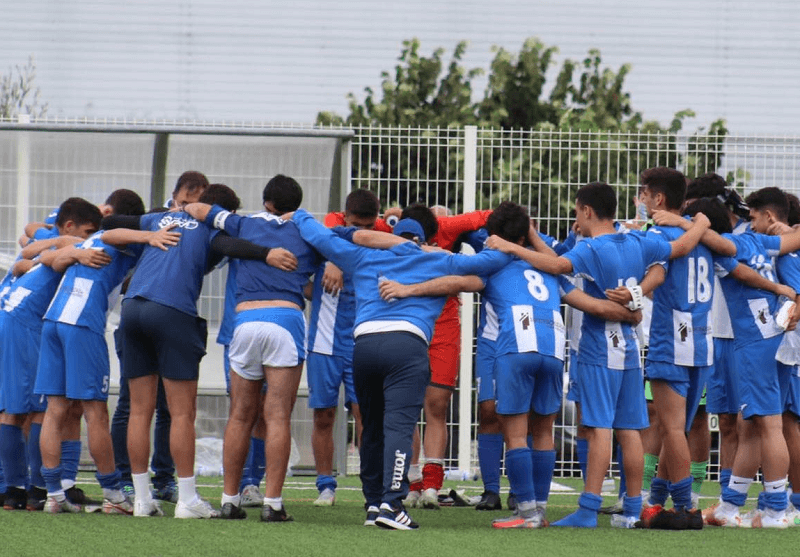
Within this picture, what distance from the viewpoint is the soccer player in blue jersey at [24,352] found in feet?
28.6

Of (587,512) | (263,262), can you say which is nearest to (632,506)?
(587,512)

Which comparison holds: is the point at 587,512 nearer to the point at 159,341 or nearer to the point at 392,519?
the point at 392,519

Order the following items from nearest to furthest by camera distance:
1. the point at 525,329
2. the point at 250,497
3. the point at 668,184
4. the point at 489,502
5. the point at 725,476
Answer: the point at 525,329 < the point at 668,184 < the point at 725,476 < the point at 250,497 < the point at 489,502

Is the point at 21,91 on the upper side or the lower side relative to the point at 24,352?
upper

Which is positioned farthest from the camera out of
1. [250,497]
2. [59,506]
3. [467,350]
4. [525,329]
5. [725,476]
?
[467,350]

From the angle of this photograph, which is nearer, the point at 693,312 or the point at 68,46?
the point at 693,312

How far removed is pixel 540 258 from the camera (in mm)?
8016

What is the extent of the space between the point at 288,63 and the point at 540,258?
1765cm

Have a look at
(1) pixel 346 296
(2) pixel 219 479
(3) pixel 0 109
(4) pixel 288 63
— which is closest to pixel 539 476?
(1) pixel 346 296

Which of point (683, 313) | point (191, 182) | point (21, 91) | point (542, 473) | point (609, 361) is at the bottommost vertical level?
point (542, 473)

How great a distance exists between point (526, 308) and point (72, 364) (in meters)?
2.74

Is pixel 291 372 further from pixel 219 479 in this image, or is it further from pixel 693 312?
pixel 219 479

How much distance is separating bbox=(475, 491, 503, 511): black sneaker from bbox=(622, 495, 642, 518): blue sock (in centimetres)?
145

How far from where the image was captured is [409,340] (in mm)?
7711
